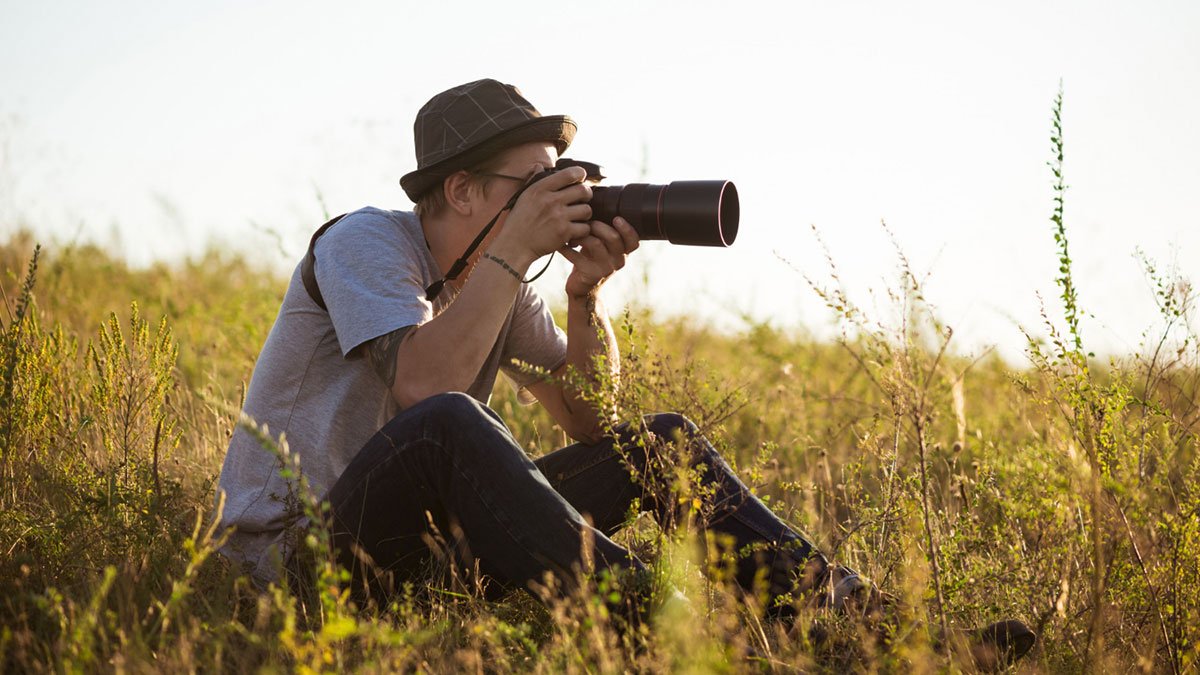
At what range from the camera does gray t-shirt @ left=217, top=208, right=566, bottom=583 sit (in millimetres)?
2270

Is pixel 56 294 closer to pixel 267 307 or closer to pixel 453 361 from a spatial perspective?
pixel 267 307

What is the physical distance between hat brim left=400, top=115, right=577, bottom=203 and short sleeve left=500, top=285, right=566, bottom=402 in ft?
1.26

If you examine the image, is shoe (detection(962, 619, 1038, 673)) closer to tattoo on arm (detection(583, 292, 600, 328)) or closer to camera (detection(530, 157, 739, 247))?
camera (detection(530, 157, 739, 247))

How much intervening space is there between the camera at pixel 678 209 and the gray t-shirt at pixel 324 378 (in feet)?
1.42

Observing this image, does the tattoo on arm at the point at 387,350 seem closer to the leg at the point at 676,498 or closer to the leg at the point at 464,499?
the leg at the point at 464,499

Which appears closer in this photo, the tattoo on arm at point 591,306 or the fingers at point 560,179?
the fingers at point 560,179

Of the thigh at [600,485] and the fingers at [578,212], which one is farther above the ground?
the fingers at [578,212]

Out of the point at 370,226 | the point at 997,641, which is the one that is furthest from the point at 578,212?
the point at 997,641

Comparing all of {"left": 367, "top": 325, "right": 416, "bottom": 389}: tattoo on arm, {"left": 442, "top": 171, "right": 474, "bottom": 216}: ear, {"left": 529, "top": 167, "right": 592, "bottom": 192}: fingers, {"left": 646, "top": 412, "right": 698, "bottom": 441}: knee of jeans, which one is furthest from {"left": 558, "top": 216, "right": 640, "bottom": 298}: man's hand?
{"left": 367, "top": 325, "right": 416, "bottom": 389}: tattoo on arm

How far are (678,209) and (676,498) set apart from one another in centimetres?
64

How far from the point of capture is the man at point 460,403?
2105 millimetres

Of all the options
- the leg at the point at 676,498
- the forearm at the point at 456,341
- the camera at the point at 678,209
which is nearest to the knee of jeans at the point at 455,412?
the forearm at the point at 456,341

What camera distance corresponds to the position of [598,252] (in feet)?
8.37

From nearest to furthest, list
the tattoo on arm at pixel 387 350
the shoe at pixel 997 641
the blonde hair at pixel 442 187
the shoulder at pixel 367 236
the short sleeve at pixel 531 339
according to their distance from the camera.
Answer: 1. the shoe at pixel 997 641
2. the tattoo on arm at pixel 387 350
3. the shoulder at pixel 367 236
4. the blonde hair at pixel 442 187
5. the short sleeve at pixel 531 339
